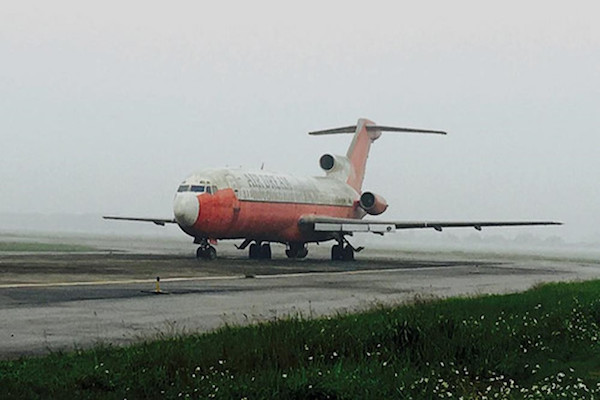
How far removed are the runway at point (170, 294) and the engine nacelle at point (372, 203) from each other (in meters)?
14.3

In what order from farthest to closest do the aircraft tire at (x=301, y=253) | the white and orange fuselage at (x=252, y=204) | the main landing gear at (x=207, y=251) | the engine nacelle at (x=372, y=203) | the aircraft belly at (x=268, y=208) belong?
the engine nacelle at (x=372, y=203)
the aircraft tire at (x=301, y=253)
the main landing gear at (x=207, y=251)
the aircraft belly at (x=268, y=208)
the white and orange fuselage at (x=252, y=204)

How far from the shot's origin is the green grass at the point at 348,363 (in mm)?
9023

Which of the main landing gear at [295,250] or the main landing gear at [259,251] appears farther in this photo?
the main landing gear at [295,250]

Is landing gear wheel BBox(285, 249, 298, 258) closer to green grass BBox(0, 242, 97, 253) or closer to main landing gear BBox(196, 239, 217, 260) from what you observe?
main landing gear BBox(196, 239, 217, 260)

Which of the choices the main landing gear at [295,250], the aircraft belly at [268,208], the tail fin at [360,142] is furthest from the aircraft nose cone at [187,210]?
the tail fin at [360,142]

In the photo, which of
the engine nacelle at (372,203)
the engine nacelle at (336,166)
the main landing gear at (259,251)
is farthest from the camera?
the engine nacelle at (336,166)

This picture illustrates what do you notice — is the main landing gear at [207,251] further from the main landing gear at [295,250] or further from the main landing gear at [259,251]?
the main landing gear at [295,250]

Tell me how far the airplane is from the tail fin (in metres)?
0.06

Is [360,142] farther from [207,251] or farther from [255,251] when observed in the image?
[207,251]

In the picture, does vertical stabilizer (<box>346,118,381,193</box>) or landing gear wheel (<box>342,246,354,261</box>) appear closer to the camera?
landing gear wheel (<box>342,246,354,261</box>)

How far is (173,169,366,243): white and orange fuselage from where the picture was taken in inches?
1510

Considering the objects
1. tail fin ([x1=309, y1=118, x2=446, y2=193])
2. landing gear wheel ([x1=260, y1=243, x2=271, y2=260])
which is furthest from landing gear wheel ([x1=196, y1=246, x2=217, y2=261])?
tail fin ([x1=309, y1=118, x2=446, y2=193])

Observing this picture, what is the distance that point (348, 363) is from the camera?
1077cm

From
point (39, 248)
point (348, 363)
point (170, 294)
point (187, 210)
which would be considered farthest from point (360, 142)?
point (348, 363)
